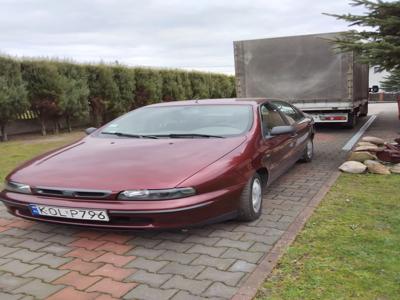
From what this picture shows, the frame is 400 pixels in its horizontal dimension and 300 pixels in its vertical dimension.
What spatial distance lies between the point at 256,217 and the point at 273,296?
64.6 inches

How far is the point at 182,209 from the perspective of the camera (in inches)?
146

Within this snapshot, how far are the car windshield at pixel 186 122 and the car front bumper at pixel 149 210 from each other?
3.77 ft

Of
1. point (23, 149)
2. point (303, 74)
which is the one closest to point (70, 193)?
point (23, 149)

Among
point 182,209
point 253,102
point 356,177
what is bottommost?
point 356,177

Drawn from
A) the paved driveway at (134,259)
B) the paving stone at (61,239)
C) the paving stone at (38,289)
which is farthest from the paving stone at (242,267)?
the paving stone at (61,239)

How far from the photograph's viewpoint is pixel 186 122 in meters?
5.32

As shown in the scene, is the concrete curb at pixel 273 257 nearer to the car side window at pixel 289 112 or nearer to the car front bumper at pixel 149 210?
the car front bumper at pixel 149 210

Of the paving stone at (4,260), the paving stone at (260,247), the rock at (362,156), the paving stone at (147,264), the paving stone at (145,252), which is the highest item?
the paving stone at (4,260)

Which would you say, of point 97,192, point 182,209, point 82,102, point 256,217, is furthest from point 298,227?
point 82,102

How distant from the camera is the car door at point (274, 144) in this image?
5.17 meters

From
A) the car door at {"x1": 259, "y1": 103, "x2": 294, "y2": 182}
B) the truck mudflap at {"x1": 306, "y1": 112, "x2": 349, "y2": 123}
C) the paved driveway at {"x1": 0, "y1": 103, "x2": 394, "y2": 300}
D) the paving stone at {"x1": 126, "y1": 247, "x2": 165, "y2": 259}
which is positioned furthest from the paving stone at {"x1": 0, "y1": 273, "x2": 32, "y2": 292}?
the truck mudflap at {"x1": 306, "y1": 112, "x2": 349, "y2": 123}

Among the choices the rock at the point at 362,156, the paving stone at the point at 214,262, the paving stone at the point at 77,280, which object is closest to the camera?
the paving stone at the point at 77,280

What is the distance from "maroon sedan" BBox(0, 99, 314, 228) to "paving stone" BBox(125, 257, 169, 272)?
0.28 m

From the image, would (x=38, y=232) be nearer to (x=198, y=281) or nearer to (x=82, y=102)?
(x=198, y=281)
